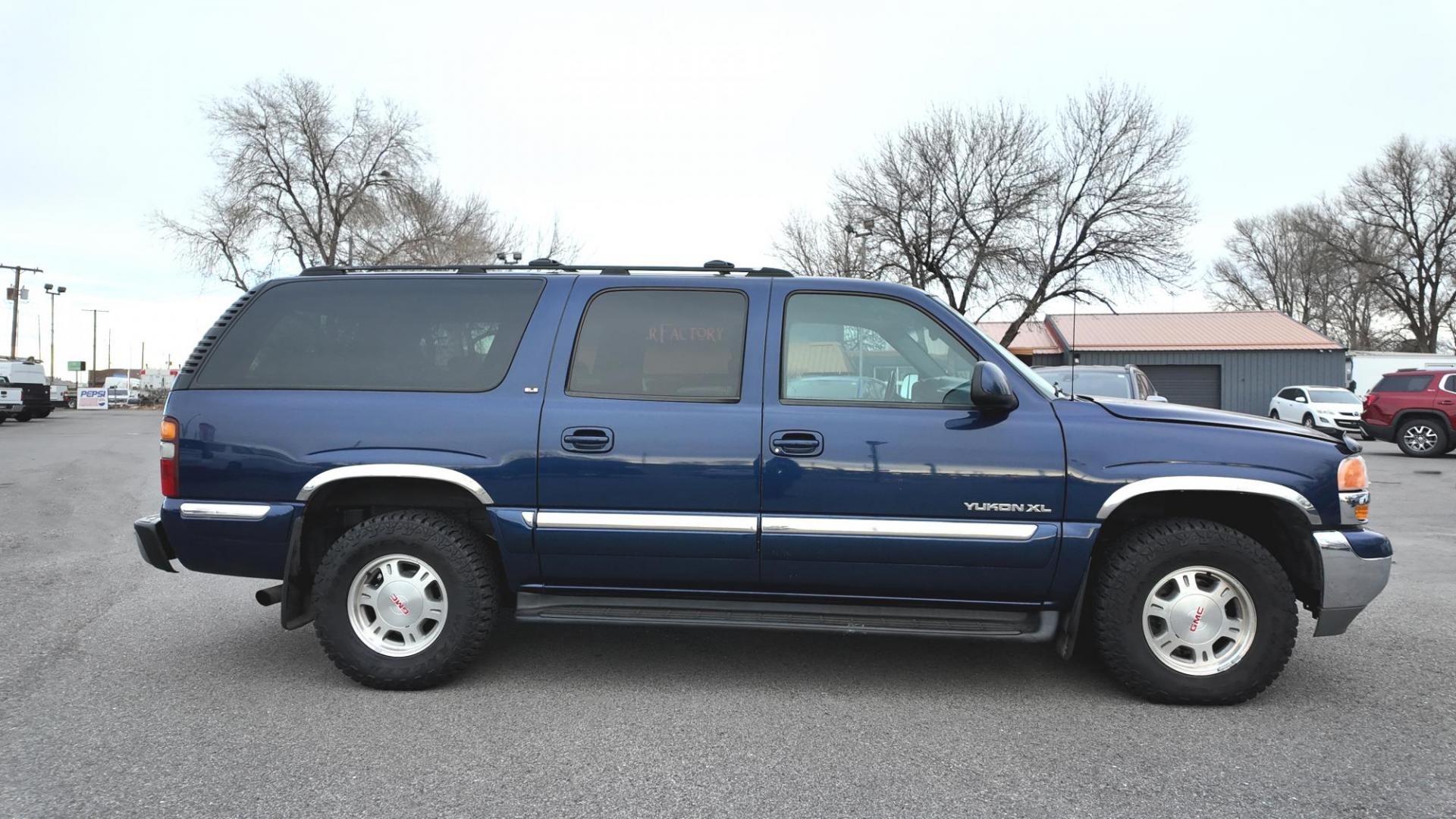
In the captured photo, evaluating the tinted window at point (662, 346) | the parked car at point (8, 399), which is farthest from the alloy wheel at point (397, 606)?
the parked car at point (8, 399)

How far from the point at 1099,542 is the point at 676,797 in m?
2.12

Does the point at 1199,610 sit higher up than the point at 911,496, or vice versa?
the point at 911,496

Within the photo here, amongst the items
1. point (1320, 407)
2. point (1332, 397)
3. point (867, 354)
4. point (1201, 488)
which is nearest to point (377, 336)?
point (867, 354)

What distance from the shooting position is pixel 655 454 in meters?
4.06

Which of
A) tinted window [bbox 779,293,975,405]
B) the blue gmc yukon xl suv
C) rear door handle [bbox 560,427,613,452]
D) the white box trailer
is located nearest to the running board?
the blue gmc yukon xl suv

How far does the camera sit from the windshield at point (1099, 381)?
1066cm

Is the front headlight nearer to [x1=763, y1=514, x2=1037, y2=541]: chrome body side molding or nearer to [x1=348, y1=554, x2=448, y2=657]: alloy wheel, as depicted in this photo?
[x1=763, y1=514, x2=1037, y2=541]: chrome body side molding

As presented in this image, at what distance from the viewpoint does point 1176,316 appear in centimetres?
4566

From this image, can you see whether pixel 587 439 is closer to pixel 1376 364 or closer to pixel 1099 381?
pixel 1099 381

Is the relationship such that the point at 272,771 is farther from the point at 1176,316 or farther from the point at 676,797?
the point at 1176,316

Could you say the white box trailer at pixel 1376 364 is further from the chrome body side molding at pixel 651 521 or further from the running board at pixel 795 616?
the chrome body side molding at pixel 651 521

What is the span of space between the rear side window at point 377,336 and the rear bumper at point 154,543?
0.66 metres

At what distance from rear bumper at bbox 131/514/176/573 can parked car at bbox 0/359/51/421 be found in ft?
91.8

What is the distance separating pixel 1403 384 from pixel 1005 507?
17.9 m
